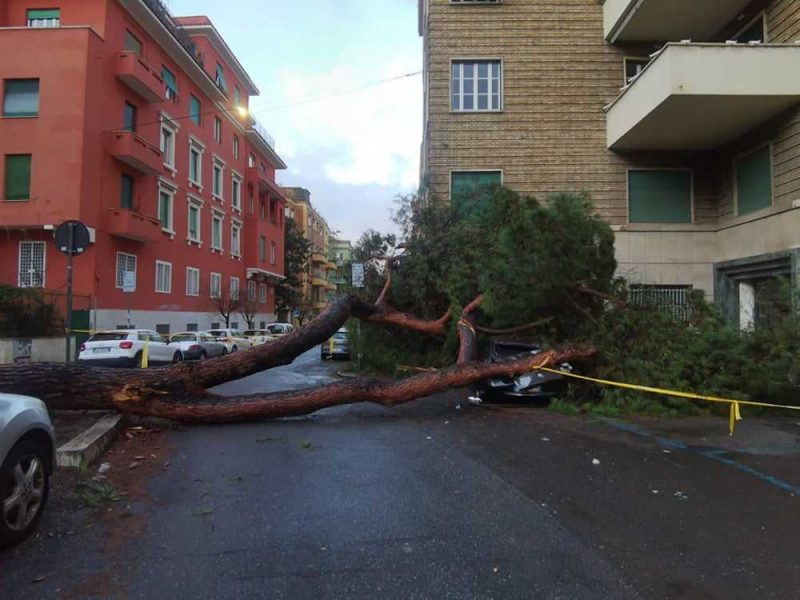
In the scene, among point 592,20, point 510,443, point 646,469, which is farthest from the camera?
point 592,20

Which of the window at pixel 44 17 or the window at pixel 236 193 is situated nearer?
the window at pixel 44 17

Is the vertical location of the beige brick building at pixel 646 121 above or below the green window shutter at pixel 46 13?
below

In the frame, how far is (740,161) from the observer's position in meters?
17.4

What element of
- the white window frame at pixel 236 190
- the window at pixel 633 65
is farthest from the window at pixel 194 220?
the window at pixel 633 65

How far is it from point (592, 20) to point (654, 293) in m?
12.1

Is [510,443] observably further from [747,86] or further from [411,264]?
[747,86]

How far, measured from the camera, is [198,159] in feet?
121

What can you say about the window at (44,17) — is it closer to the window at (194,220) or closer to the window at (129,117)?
the window at (129,117)

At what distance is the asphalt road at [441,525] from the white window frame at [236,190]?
37885 mm

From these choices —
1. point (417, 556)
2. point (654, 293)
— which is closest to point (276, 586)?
point (417, 556)

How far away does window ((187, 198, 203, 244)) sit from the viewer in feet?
118

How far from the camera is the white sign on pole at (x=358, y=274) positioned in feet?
59.2

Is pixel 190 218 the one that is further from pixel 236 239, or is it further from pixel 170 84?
pixel 236 239

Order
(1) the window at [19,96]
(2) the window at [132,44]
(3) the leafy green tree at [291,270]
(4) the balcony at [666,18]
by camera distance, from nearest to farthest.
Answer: (4) the balcony at [666,18] < (1) the window at [19,96] < (2) the window at [132,44] < (3) the leafy green tree at [291,270]
